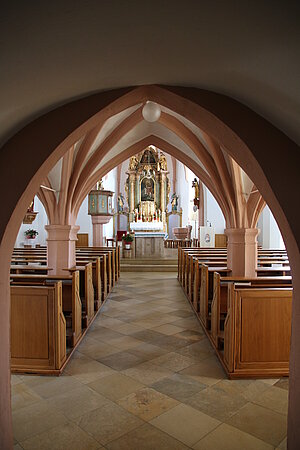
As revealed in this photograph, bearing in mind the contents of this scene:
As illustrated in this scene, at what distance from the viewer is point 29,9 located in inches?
53.1

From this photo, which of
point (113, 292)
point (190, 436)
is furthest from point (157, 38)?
point (113, 292)

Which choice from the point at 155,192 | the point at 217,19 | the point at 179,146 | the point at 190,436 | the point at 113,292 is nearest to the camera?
the point at 217,19

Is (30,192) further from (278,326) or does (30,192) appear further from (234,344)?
(278,326)

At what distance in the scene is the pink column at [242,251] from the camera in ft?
21.2

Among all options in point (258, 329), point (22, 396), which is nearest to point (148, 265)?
point (258, 329)

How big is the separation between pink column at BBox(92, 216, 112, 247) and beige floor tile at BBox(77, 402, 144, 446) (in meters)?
11.4

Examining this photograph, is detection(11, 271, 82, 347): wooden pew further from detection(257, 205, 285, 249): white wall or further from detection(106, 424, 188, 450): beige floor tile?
detection(257, 205, 285, 249): white wall

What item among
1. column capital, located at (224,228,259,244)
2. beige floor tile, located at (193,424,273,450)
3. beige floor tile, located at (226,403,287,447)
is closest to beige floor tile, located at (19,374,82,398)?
beige floor tile, located at (193,424,273,450)

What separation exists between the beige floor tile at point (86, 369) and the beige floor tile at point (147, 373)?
0.27 meters

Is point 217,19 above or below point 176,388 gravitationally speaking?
above

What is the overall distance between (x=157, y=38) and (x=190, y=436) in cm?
303

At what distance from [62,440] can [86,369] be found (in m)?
1.40

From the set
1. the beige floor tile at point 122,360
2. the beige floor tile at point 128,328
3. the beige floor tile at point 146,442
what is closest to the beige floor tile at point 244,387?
the beige floor tile at point 146,442

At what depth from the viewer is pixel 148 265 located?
43.3 ft
